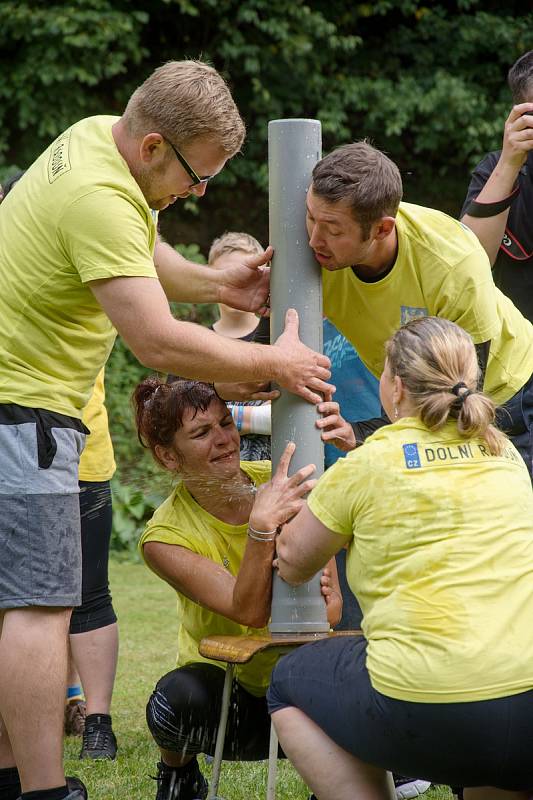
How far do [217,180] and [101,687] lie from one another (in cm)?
931

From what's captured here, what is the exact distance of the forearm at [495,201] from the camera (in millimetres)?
4176

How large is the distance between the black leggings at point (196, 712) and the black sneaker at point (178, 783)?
12 centimetres

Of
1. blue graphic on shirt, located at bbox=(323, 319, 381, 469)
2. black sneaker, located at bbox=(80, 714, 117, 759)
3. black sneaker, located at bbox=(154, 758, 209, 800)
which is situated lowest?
black sneaker, located at bbox=(80, 714, 117, 759)

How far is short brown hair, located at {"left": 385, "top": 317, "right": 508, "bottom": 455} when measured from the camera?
9.12ft

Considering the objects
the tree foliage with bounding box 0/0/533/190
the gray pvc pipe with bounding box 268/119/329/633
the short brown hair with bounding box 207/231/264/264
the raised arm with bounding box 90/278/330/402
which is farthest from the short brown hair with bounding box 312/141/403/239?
the tree foliage with bounding box 0/0/533/190

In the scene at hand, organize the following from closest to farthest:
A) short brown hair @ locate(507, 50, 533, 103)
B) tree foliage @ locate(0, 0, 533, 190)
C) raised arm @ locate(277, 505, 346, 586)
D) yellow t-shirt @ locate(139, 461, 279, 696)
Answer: raised arm @ locate(277, 505, 346, 586), yellow t-shirt @ locate(139, 461, 279, 696), short brown hair @ locate(507, 50, 533, 103), tree foliage @ locate(0, 0, 533, 190)

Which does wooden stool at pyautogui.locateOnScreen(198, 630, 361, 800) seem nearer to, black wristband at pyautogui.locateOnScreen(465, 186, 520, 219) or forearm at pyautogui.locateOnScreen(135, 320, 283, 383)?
forearm at pyautogui.locateOnScreen(135, 320, 283, 383)

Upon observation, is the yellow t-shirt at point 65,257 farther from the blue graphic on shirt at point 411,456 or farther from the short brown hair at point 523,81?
the short brown hair at point 523,81

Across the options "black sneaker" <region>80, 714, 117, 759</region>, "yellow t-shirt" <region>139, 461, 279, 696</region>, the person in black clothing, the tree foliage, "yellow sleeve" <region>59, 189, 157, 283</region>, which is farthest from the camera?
the tree foliage

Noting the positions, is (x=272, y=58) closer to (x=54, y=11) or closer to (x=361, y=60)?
(x=361, y=60)

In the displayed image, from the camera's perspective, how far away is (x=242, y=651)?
3090 mm

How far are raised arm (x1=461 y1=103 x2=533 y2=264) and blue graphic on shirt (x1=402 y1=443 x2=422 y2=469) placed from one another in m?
1.72

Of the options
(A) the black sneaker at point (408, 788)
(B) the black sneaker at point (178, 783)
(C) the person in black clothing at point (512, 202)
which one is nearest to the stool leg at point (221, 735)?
(B) the black sneaker at point (178, 783)

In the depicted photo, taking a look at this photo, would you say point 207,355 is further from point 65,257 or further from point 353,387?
point 353,387
